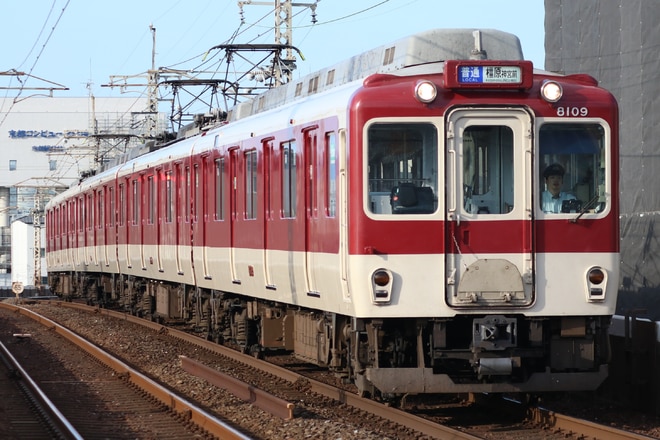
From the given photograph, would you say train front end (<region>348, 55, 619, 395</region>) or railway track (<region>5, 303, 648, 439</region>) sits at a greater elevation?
train front end (<region>348, 55, 619, 395</region>)

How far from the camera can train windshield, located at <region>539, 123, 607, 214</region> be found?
33.2 ft

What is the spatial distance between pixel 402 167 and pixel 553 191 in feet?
4.24

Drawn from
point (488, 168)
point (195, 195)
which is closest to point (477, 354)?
point (488, 168)

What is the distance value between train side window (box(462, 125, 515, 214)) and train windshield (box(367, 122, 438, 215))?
274 mm

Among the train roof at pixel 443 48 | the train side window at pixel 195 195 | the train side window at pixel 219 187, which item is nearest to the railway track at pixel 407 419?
the train side window at pixel 219 187

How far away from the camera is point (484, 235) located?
32.7 feet

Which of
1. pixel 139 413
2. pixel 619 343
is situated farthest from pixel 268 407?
pixel 619 343

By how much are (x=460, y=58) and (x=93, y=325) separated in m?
14.6

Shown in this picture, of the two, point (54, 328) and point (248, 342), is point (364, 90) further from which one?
point (54, 328)

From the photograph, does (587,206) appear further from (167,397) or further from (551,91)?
(167,397)

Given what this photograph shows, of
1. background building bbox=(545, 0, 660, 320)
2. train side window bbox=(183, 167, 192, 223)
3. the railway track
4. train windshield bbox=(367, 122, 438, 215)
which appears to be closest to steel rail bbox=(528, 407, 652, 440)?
the railway track

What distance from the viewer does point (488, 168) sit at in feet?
33.1

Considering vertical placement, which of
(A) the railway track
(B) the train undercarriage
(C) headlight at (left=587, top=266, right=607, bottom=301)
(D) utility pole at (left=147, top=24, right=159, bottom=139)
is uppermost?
(D) utility pole at (left=147, top=24, right=159, bottom=139)

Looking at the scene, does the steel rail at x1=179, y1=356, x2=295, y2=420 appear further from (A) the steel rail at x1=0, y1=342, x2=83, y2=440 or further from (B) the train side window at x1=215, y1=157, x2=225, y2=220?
(B) the train side window at x1=215, y1=157, x2=225, y2=220
